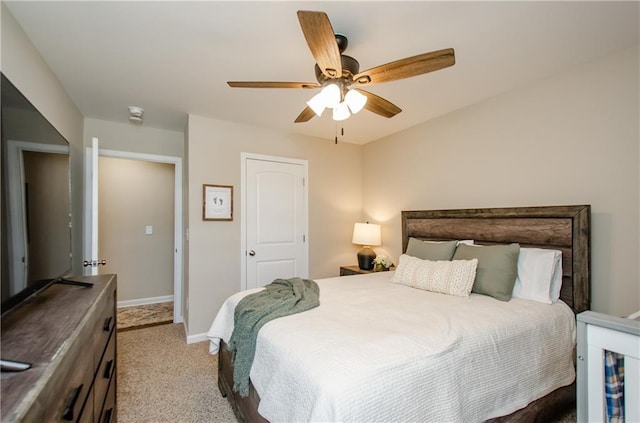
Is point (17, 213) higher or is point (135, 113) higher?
point (135, 113)

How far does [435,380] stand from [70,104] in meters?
3.52

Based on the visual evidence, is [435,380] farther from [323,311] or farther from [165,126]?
[165,126]

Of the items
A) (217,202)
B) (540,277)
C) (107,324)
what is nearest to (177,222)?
(217,202)

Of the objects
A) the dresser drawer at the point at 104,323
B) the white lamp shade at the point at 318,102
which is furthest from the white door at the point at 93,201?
the white lamp shade at the point at 318,102

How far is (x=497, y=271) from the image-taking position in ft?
7.02

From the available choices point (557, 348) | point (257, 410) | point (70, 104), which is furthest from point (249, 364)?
point (70, 104)

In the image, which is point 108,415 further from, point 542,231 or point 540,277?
point 542,231

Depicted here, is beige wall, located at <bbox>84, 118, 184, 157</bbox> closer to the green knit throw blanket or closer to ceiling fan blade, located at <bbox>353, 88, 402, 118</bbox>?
the green knit throw blanket

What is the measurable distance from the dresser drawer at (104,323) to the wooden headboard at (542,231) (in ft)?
9.25

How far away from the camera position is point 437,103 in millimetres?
2828

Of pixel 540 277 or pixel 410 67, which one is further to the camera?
pixel 540 277

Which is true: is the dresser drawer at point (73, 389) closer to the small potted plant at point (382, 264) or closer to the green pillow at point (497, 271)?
the green pillow at point (497, 271)

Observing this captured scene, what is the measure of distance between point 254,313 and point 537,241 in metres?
2.18

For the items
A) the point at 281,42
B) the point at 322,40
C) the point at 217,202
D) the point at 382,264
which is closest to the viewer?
the point at 322,40
